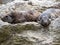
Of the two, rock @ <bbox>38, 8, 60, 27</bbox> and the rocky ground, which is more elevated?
rock @ <bbox>38, 8, 60, 27</bbox>

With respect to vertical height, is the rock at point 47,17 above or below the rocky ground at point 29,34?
above

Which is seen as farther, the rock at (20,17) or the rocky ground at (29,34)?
the rock at (20,17)

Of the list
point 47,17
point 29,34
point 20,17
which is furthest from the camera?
point 20,17

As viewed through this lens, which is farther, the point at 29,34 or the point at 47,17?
the point at 47,17

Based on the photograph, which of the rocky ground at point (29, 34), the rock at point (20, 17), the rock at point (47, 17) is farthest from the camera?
the rock at point (20, 17)

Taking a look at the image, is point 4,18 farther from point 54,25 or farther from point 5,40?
point 54,25

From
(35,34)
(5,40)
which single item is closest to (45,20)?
(35,34)

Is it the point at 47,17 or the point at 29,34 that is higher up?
the point at 47,17

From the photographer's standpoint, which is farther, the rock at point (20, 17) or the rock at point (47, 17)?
the rock at point (20, 17)

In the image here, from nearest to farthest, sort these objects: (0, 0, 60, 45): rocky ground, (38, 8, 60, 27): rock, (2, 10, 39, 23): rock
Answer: (0, 0, 60, 45): rocky ground → (38, 8, 60, 27): rock → (2, 10, 39, 23): rock

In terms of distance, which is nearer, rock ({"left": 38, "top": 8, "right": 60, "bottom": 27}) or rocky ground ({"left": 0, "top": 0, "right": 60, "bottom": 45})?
rocky ground ({"left": 0, "top": 0, "right": 60, "bottom": 45})

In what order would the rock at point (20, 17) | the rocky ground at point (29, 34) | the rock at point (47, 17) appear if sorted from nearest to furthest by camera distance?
1. the rocky ground at point (29, 34)
2. the rock at point (47, 17)
3. the rock at point (20, 17)

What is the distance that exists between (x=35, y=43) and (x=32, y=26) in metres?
0.23

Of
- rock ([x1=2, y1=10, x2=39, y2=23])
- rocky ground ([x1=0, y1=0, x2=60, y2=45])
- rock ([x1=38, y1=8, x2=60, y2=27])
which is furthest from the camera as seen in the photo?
rock ([x1=2, y1=10, x2=39, y2=23])
